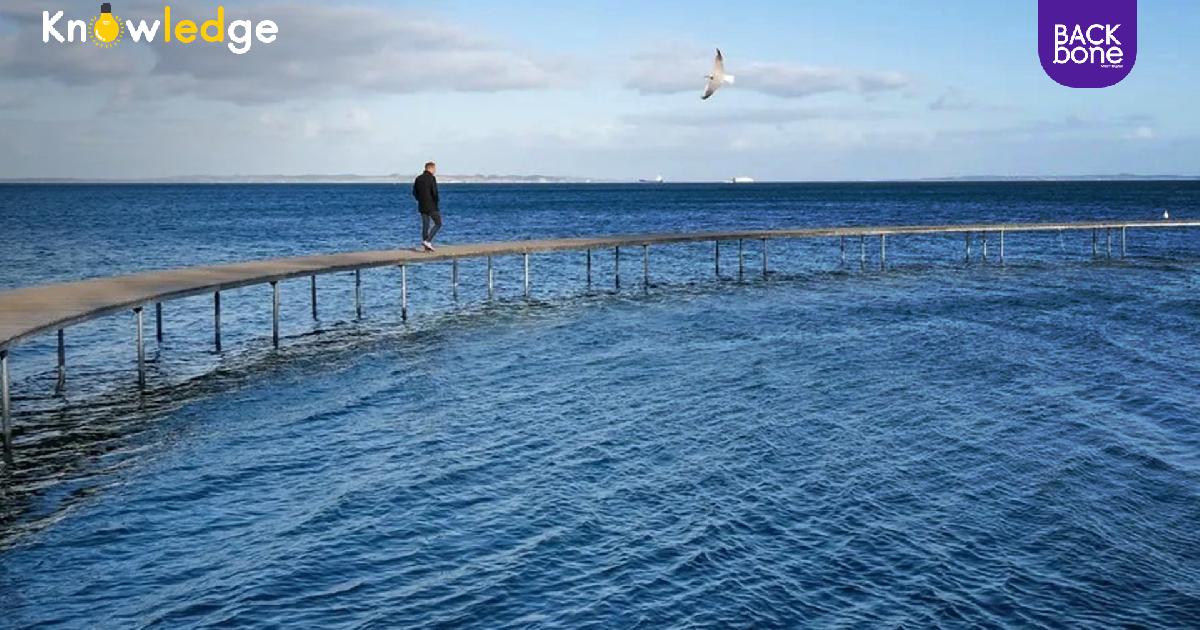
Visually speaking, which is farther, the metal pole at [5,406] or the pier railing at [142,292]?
the pier railing at [142,292]

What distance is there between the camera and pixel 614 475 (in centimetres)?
1378

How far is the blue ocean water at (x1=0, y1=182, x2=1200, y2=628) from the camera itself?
9.91 meters

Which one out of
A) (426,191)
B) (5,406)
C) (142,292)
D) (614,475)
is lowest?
(614,475)

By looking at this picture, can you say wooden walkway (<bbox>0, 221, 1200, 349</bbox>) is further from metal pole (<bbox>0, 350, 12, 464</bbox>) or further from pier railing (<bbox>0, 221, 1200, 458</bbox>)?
metal pole (<bbox>0, 350, 12, 464</bbox>)

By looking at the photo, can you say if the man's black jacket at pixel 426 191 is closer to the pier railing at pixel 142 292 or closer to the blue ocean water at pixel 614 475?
the pier railing at pixel 142 292

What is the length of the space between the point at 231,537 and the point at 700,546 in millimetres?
4770

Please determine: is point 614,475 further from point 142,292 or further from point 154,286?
point 154,286

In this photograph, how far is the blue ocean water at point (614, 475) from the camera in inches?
390

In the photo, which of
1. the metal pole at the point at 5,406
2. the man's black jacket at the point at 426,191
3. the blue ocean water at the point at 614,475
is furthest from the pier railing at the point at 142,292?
the man's black jacket at the point at 426,191

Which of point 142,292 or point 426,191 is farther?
point 426,191

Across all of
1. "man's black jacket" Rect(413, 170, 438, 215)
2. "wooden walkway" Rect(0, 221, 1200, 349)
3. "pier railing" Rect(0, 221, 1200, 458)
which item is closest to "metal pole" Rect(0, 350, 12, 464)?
"pier railing" Rect(0, 221, 1200, 458)

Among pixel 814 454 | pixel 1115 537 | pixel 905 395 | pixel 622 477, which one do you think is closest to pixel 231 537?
pixel 622 477

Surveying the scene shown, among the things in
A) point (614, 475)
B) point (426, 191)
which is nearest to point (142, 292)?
point (426, 191)

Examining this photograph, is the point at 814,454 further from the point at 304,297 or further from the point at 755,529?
the point at 304,297
